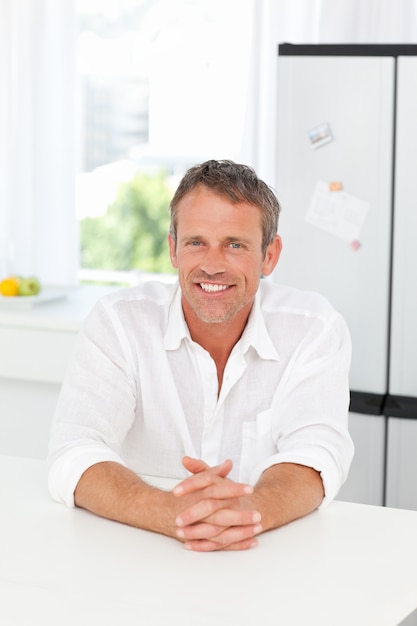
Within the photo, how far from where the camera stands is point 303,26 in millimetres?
4137

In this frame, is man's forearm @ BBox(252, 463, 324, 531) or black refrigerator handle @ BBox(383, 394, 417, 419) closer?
man's forearm @ BBox(252, 463, 324, 531)

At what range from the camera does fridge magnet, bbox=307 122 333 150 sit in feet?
10.4

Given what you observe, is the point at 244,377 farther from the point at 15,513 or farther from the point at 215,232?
the point at 15,513

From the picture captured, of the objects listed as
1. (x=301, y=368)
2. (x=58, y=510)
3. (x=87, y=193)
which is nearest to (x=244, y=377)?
(x=301, y=368)

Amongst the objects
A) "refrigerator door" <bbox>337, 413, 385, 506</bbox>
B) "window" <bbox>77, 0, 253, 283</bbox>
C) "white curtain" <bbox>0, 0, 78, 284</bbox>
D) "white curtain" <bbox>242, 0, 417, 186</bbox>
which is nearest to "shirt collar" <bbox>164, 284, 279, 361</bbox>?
"refrigerator door" <bbox>337, 413, 385, 506</bbox>

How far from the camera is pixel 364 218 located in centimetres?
318

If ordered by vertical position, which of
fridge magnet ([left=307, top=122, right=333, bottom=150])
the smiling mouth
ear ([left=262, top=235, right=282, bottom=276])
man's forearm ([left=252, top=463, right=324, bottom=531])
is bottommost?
man's forearm ([left=252, top=463, right=324, bottom=531])

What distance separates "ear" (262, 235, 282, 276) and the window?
82.6 inches

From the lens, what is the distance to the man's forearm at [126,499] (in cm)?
166

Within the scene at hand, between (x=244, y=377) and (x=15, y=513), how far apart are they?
63 cm

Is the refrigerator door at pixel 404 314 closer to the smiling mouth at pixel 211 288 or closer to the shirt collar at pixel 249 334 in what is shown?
the shirt collar at pixel 249 334

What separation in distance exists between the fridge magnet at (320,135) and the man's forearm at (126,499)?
1640 millimetres

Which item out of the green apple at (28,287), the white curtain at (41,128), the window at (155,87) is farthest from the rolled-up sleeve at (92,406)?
the white curtain at (41,128)

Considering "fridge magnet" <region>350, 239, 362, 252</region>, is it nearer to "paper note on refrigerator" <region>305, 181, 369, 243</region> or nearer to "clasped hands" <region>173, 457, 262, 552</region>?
"paper note on refrigerator" <region>305, 181, 369, 243</region>
